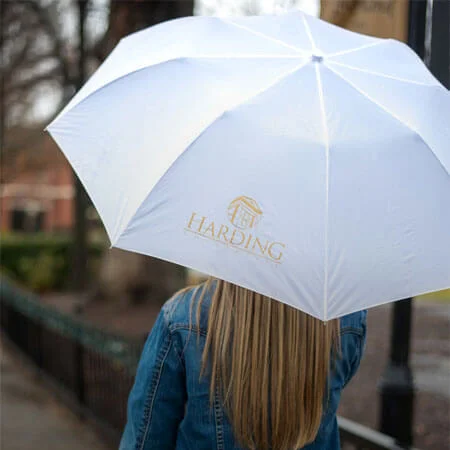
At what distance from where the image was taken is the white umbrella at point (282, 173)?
6.06 feet

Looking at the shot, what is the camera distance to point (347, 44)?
2344mm

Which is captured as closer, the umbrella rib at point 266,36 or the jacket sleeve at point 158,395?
the jacket sleeve at point 158,395

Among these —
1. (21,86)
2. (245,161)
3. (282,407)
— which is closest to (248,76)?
(245,161)

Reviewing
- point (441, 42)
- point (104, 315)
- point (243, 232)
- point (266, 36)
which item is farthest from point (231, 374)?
point (104, 315)

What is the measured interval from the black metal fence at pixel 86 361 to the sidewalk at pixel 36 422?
0.52ft

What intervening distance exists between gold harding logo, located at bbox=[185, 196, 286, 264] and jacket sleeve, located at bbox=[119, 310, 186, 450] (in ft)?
0.97

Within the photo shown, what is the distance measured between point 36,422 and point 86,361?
2.35ft

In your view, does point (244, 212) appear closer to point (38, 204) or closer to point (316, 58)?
point (316, 58)

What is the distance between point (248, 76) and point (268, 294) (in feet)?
2.21

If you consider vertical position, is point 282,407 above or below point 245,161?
below

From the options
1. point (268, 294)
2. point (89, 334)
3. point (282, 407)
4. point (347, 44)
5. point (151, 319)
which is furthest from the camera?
point (151, 319)

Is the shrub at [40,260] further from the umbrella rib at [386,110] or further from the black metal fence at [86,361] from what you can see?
the umbrella rib at [386,110]

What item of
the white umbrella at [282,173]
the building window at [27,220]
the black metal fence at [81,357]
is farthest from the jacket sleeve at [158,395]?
the building window at [27,220]

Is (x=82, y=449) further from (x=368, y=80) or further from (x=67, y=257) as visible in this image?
(x=67, y=257)
